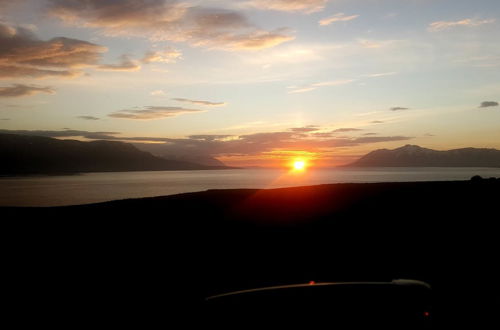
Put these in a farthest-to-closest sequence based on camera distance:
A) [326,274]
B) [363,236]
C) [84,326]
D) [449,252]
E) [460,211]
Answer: [460,211], [363,236], [449,252], [326,274], [84,326]

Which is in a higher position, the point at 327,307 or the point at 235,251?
the point at 327,307

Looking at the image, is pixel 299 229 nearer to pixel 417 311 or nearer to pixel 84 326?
pixel 84 326

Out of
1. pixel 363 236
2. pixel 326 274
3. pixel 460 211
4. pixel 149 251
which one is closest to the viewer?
pixel 326 274

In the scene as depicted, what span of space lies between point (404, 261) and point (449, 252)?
1585mm

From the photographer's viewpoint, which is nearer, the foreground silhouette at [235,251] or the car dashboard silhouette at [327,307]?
the car dashboard silhouette at [327,307]

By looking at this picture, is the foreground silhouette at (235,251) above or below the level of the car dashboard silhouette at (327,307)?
below

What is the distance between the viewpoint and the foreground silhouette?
743 cm

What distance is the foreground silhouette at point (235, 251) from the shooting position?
24.4 ft

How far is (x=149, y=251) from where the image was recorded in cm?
1143

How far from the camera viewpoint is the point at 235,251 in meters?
11.2

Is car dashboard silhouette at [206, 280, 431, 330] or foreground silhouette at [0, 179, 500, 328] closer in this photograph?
car dashboard silhouette at [206, 280, 431, 330]

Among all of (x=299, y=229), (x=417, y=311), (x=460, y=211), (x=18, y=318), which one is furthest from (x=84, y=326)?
(x=460, y=211)

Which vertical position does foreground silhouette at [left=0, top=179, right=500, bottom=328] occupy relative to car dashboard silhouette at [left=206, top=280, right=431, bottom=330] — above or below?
below

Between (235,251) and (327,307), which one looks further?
(235,251)
